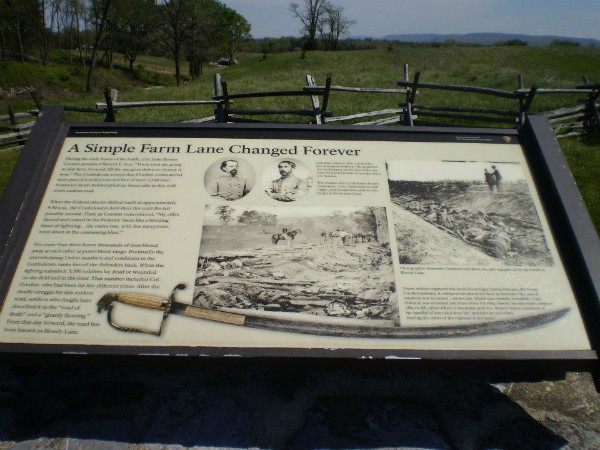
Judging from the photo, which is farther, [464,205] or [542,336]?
[464,205]

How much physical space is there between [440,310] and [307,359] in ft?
2.55

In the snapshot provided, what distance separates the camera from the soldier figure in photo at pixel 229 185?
2621 mm

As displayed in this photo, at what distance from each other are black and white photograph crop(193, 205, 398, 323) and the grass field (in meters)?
4.15

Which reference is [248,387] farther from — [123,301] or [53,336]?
[53,336]

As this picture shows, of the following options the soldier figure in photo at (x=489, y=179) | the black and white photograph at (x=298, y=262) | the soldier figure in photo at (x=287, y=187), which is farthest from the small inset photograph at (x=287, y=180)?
the soldier figure in photo at (x=489, y=179)

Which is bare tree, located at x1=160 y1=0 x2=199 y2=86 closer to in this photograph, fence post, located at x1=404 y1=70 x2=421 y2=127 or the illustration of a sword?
fence post, located at x1=404 y1=70 x2=421 y2=127

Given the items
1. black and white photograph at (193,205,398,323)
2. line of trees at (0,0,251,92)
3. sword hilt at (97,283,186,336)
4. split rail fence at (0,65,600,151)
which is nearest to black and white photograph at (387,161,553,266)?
black and white photograph at (193,205,398,323)

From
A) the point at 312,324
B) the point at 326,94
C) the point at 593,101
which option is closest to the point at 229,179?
the point at 312,324

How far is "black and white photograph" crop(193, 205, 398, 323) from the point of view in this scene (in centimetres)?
222

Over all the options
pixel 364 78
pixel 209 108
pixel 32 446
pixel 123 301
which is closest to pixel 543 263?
pixel 123 301

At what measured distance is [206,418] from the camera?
2.42m

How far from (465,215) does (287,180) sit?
1.18m

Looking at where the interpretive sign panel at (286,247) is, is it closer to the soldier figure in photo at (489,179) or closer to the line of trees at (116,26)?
the soldier figure in photo at (489,179)

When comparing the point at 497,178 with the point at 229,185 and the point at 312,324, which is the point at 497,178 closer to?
the point at 312,324
